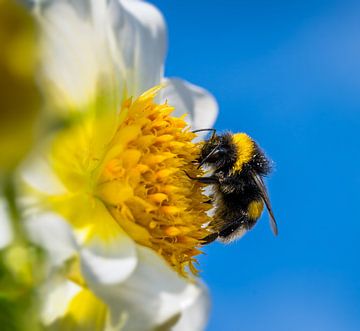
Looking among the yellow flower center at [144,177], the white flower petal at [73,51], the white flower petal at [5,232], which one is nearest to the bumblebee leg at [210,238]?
the yellow flower center at [144,177]

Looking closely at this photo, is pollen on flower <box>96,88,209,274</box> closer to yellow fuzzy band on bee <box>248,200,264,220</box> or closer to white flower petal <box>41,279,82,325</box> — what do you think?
white flower petal <box>41,279,82,325</box>

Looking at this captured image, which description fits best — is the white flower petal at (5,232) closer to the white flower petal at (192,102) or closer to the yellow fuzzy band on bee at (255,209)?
the white flower petal at (192,102)

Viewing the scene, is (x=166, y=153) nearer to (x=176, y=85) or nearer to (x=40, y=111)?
(x=176, y=85)

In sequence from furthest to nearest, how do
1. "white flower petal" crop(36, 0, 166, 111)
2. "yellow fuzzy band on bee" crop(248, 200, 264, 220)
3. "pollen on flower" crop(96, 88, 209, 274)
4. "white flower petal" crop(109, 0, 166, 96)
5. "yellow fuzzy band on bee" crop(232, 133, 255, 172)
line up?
"yellow fuzzy band on bee" crop(248, 200, 264, 220) < "yellow fuzzy band on bee" crop(232, 133, 255, 172) < "white flower petal" crop(109, 0, 166, 96) < "pollen on flower" crop(96, 88, 209, 274) < "white flower petal" crop(36, 0, 166, 111)

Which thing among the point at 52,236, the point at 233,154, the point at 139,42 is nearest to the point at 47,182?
the point at 52,236

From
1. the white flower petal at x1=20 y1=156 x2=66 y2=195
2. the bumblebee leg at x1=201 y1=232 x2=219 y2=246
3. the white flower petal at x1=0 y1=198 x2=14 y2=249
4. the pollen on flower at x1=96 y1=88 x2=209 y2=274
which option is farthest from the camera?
the bumblebee leg at x1=201 y1=232 x2=219 y2=246

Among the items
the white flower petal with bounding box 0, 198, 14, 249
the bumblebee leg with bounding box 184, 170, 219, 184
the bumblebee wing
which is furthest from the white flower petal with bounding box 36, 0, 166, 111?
the bumblebee wing

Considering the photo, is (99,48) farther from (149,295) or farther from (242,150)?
(242,150)
